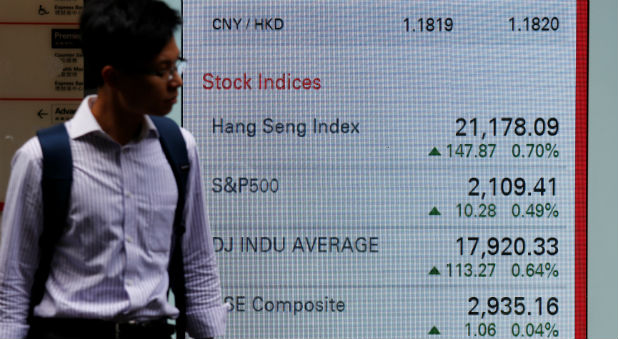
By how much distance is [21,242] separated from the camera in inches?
54.7

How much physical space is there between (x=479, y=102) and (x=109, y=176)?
1.60 m

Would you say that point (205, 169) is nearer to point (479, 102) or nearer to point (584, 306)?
point (479, 102)

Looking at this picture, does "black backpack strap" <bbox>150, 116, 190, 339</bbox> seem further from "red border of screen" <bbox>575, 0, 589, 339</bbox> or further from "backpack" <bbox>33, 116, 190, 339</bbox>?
"red border of screen" <bbox>575, 0, 589, 339</bbox>

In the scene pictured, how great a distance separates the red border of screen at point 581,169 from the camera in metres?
2.65

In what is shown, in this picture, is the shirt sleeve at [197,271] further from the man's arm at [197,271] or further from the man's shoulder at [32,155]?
the man's shoulder at [32,155]

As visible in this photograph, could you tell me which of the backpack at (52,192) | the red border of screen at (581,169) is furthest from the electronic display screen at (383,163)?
the backpack at (52,192)

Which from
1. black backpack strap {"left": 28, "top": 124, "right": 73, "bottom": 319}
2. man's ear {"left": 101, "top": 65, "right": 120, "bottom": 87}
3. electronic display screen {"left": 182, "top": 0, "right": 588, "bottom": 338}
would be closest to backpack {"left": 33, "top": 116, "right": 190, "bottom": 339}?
black backpack strap {"left": 28, "top": 124, "right": 73, "bottom": 319}

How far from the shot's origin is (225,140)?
2551mm

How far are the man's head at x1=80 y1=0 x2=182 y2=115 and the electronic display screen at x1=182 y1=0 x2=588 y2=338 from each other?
1117 millimetres

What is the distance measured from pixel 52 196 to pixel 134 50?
33 cm

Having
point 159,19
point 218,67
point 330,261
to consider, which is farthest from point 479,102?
point 159,19

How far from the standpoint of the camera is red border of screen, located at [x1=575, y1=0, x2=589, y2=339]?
8.68ft

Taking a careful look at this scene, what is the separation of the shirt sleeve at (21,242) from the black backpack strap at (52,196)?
0.01m

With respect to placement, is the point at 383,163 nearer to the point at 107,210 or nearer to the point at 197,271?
the point at 197,271
